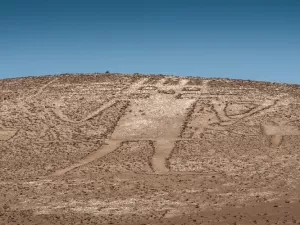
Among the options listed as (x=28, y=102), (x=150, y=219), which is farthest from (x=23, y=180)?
(x=28, y=102)

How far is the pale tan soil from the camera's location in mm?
15961

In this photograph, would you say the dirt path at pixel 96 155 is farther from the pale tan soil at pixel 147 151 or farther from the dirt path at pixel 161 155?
the dirt path at pixel 161 155

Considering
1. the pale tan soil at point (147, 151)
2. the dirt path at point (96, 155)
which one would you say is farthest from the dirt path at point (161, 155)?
the dirt path at point (96, 155)

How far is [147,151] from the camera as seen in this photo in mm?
25547

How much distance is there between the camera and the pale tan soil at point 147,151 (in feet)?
52.4

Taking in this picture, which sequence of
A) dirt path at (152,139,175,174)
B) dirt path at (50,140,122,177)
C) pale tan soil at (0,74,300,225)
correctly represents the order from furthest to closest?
dirt path at (50,140,122,177) → dirt path at (152,139,175,174) → pale tan soil at (0,74,300,225)

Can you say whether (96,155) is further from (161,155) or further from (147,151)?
(161,155)

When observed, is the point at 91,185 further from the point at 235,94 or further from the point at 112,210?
the point at 235,94

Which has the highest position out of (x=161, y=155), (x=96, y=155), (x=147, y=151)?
(x=147, y=151)

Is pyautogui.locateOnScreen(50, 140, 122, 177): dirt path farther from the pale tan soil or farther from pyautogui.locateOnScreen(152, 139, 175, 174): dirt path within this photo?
pyautogui.locateOnScreen(152, 139, 175, 174): dirt path

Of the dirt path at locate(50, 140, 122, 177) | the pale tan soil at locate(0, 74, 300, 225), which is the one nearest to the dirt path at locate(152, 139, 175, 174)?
the pale tan soil at locate(0, 74, 300, 225)

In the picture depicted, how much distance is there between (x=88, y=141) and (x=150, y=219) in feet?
44.0

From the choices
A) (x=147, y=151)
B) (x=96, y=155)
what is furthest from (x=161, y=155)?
(x=96, y=155)

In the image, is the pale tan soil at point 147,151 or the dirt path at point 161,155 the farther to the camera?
the dirt path at point 161,155
